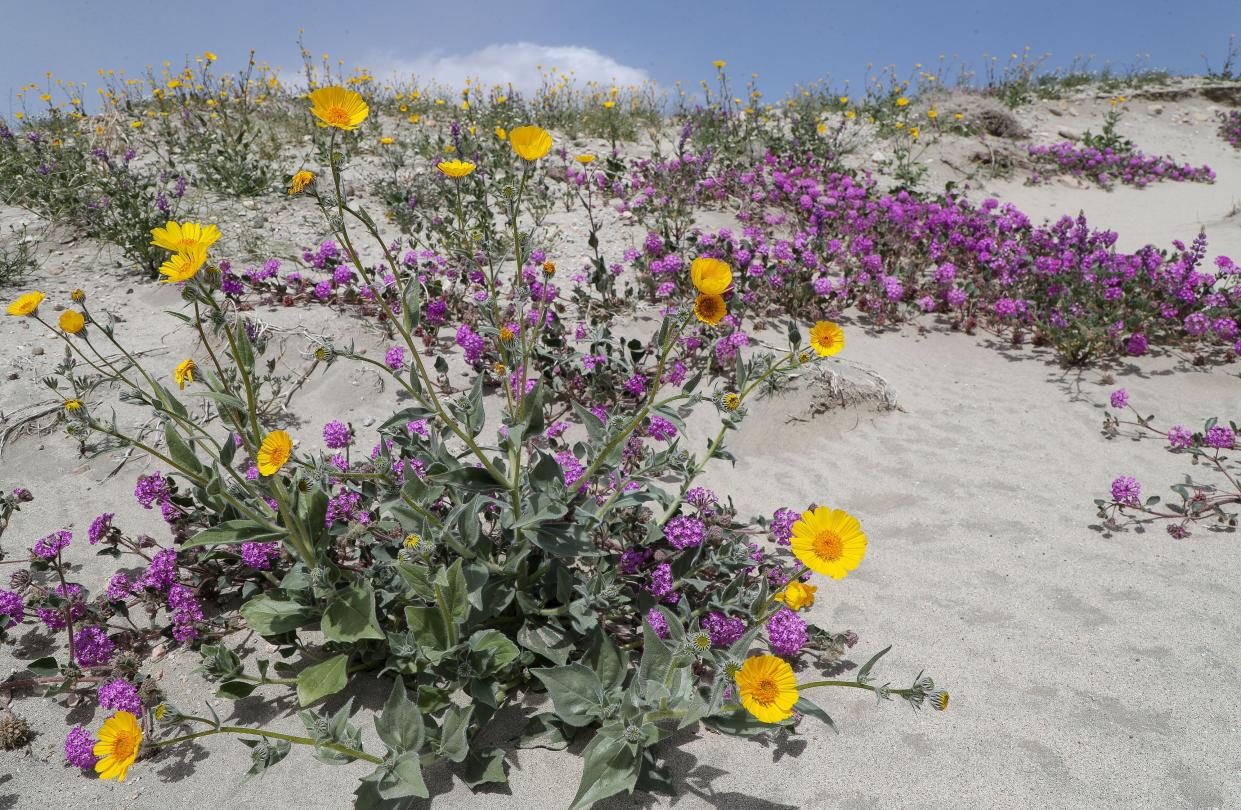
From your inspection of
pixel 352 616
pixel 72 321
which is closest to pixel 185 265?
pixel 72 321

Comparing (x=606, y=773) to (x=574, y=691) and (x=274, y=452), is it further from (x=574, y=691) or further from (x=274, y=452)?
(x=274, y=452)

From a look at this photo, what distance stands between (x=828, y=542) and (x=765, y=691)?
44cm

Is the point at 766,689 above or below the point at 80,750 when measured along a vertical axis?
above

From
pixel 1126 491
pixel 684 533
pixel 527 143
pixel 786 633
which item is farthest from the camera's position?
pixel 1126 491

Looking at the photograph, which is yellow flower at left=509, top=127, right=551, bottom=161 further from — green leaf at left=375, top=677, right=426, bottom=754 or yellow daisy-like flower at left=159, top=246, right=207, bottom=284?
green leaf at left=375, top=677, right=426, bottom=754

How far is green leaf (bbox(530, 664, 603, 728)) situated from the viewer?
7.04 feet

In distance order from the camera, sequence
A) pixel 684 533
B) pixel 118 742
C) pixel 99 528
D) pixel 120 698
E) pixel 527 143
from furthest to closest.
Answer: pixel 99 528, pixel 684 533, pixel 120 698, pixel 527 143, pixel 118 742

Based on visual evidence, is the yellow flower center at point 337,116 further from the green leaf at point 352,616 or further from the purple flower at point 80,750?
the purple flower at point 80,750

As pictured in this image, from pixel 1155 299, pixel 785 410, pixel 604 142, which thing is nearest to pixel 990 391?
pixel 785 410

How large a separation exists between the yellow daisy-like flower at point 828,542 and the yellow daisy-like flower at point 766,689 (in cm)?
28

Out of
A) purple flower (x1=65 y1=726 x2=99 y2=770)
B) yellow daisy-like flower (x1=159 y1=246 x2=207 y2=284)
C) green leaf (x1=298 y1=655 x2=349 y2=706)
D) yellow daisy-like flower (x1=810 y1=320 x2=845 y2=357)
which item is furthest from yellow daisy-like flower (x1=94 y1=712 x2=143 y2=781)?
yellow daisy-like flower (x1=810 y1=320 x2=845 y2=357)

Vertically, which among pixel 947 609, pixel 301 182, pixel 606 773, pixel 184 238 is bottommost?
pixel 947 609

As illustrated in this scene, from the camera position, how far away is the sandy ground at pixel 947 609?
2312 mm

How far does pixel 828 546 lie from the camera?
1853 millimetres
